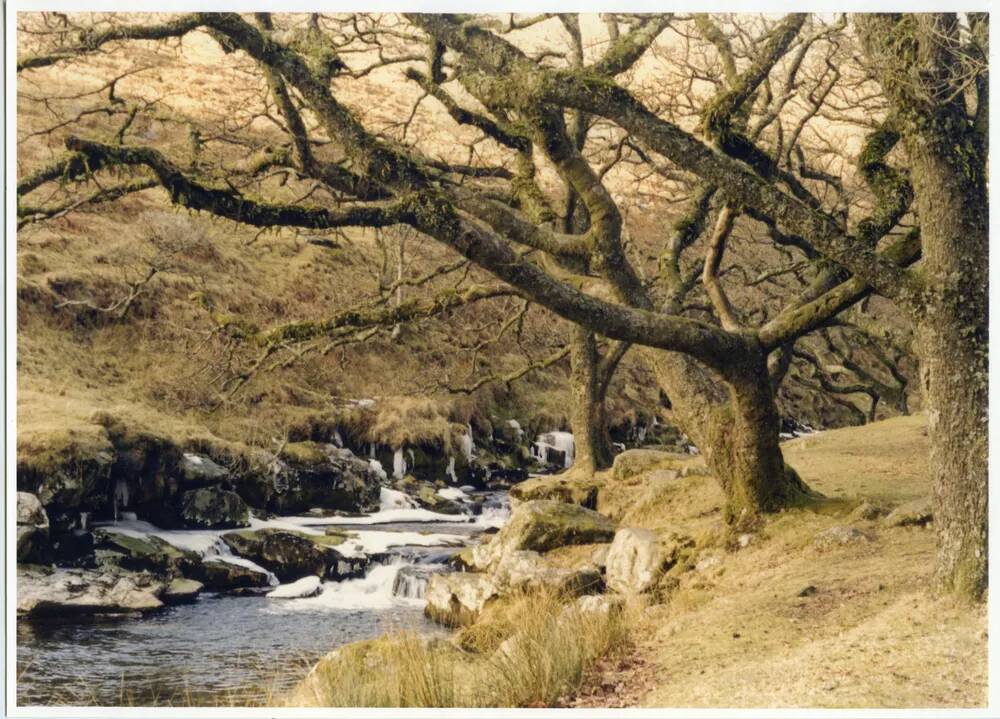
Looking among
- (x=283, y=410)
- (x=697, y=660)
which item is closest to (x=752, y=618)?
(x=697, y=660)

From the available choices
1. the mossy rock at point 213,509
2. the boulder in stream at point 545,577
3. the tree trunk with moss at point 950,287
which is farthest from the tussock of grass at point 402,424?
the tree trunk with moss at point 950,287

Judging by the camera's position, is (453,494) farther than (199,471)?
Yes

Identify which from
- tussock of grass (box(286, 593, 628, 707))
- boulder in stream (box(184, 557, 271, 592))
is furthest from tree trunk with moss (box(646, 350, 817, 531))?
boulder in stream (box(184, 557, 271, 592))

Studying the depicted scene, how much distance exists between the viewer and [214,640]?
851 cm

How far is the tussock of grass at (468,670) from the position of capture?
Answer: 17.6ft

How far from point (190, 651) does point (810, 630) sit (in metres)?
5.12

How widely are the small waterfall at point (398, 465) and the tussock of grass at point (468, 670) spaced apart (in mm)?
9596

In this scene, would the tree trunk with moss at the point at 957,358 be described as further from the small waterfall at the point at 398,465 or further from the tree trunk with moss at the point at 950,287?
the small waterfall at the point at 398,465

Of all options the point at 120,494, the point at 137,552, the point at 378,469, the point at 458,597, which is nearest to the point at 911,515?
the point at 458,597

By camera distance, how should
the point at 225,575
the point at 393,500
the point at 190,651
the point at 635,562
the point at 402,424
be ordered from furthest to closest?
the point at 402,424, the point at 393,500, the point at 225,575, the point at 635,562, the point at 190,651

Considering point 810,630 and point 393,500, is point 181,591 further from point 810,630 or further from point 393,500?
point 810,630

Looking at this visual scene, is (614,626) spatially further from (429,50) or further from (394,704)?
(429,50)

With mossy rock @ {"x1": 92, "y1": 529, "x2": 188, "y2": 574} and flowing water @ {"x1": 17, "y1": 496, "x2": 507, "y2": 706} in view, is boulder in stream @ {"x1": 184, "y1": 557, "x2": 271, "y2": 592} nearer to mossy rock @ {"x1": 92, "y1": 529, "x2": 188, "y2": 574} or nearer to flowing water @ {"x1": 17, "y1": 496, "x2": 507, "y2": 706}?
mossy rock @ {"x1": 92, "y1": 529, "x2": 188, "y2": 574}

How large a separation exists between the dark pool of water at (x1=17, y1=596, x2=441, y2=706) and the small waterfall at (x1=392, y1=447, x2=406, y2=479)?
19.2ft
